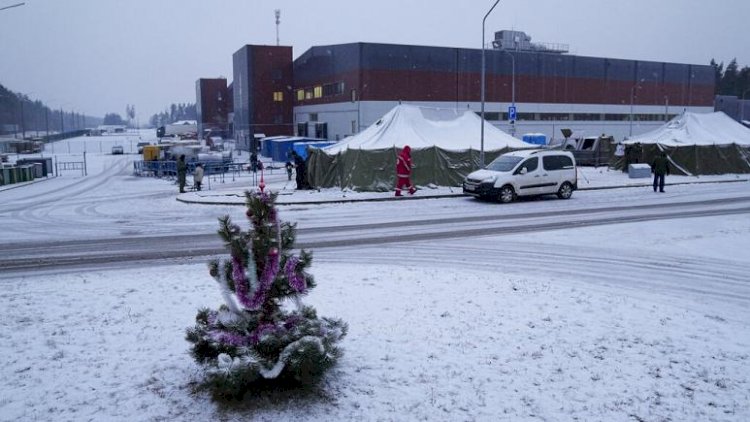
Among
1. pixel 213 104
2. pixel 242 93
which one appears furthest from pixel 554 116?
pixel 213 104

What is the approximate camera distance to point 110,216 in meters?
19.5

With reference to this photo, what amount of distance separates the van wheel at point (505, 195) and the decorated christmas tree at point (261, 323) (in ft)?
54.1

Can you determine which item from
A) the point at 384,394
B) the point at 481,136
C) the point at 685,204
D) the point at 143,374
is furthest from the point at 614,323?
the point at 481,136

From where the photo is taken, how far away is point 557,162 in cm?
2278

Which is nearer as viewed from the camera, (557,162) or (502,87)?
(557,162)

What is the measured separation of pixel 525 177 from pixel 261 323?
17813mm

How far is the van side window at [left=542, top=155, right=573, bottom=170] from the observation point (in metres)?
22.5

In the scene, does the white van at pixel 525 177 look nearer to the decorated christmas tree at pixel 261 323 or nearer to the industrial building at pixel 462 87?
the decorated christmas tree at pixel 261 323

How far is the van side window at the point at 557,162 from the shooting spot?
22.5 meters

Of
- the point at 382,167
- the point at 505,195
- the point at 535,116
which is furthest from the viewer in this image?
the point at 535,116

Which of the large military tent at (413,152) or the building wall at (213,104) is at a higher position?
the building wall at (213,104)

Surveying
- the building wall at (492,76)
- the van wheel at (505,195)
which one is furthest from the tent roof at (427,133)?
the building wall at (492,76)

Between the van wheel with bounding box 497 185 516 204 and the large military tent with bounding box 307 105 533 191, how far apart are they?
473 cm

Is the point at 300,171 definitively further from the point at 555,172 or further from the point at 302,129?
the point at 302,129
